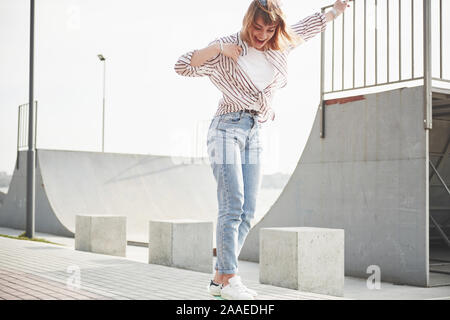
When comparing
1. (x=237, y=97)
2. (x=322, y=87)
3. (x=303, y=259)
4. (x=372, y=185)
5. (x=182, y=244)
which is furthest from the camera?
(x=322, y=87)

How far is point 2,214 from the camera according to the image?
59.2ft

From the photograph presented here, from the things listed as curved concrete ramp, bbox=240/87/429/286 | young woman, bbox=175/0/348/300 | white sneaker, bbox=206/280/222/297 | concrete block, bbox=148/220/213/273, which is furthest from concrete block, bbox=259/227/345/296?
young woman, bbox=175/0/348/300

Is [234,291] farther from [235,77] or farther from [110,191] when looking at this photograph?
[110,191]

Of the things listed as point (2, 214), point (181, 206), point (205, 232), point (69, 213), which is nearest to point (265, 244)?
point (205, 232)

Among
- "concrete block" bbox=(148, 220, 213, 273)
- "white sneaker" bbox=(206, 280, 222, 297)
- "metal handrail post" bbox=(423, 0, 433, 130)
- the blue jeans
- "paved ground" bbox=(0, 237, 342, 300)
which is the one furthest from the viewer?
"metal handrail post" bbox=(423, 0, 433, 130)

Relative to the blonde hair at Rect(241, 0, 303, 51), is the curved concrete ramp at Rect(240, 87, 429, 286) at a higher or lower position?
lower

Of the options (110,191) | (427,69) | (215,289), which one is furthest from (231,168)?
(110,191)

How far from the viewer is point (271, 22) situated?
3.39 m

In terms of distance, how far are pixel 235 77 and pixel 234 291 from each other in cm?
132

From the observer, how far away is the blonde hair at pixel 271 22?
133 inches

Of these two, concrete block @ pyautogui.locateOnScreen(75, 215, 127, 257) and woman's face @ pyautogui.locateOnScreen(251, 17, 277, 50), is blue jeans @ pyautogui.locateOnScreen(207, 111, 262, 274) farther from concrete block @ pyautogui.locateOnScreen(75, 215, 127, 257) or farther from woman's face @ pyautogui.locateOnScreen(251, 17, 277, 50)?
concrete block @ pyautogui.locateOnScreen(75, 215, 127, 257)

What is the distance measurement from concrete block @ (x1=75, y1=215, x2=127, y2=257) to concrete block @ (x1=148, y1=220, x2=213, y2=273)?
192 centimetres

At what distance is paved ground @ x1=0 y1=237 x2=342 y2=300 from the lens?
4195 mm
